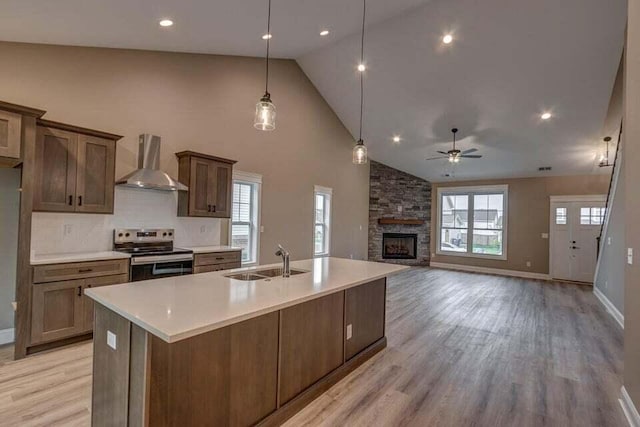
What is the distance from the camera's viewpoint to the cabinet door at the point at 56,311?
9.55 ft

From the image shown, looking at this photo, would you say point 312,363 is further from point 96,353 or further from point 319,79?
point 319,79

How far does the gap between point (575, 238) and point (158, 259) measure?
28.9 feet

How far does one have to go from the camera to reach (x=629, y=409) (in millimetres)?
2244

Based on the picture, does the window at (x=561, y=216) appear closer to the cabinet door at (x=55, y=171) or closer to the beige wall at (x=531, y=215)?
the beige wall at (x=531, y=215)

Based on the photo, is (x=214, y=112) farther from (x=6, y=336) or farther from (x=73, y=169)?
(x=6, y=336)

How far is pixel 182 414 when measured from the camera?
5.19ft

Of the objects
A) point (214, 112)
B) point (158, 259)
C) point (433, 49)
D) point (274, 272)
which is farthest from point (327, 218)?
point (274, 272)

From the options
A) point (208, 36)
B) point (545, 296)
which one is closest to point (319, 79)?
point (208, 36)

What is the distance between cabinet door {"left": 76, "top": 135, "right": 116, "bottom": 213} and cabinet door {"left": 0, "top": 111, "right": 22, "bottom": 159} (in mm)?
600

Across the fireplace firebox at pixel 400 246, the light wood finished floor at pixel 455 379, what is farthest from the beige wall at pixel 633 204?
the fireplace firebox at pixel 400 246

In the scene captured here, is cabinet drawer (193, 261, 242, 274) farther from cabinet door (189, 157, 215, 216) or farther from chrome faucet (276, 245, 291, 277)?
chrome faucet (276, 245, 291, 277)

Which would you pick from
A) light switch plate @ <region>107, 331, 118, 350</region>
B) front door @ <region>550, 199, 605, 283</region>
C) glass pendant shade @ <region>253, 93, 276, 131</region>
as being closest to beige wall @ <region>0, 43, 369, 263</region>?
glass pendant shade @ <region>253, 93, 276, 131</region>

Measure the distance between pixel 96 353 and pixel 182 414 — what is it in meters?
0.69

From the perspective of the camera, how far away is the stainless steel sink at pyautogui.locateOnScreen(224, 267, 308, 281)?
8.52 ft
